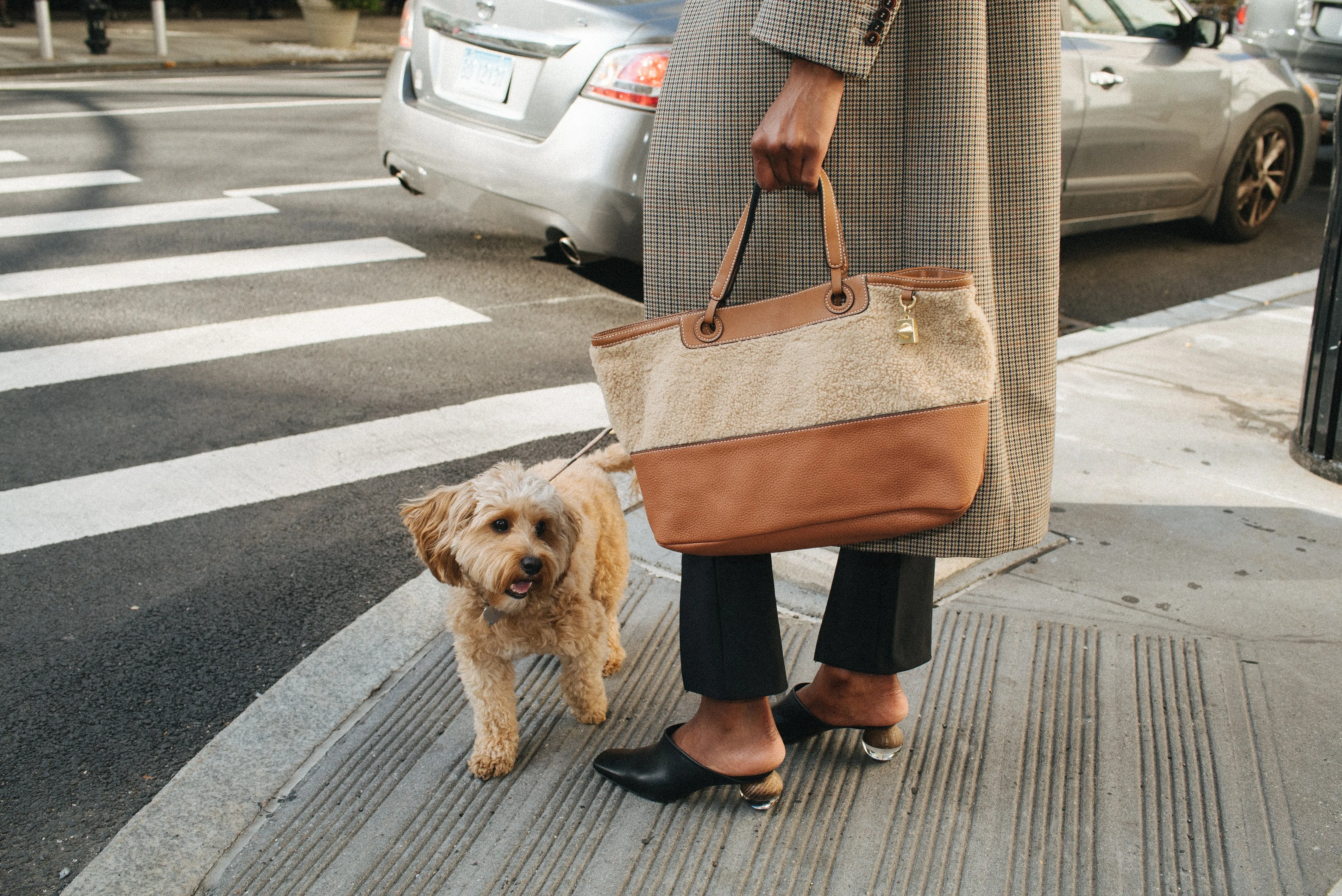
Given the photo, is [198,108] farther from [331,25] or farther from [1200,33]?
[1200,33]

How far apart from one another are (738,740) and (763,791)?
14cm

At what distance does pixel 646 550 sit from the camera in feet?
11.8

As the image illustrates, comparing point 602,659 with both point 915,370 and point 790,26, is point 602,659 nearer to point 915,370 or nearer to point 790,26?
point 915,370

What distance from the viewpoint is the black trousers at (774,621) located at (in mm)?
2230

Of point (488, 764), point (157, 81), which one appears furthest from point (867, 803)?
point (157, 81)

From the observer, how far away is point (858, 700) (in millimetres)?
2494

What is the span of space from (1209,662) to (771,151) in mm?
1926

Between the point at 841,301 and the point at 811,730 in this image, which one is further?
the point at 811,730

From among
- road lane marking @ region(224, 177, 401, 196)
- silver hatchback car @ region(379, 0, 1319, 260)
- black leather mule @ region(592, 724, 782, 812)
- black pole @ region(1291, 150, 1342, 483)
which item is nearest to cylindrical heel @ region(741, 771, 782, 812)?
black leather mule @ region(592, 724, 782, 812)

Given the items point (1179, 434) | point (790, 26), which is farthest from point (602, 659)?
point (1179, 434)

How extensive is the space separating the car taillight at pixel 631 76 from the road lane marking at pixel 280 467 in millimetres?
1451

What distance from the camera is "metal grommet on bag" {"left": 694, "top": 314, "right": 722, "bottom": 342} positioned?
2000mm

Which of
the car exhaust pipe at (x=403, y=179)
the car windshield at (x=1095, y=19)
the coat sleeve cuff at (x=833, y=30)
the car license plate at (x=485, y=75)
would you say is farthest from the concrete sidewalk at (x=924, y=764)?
the car windshield at (x=1095, y=19)

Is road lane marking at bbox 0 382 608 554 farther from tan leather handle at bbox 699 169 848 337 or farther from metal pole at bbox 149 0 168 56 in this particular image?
metal pole at bbox 149 0 168 56
